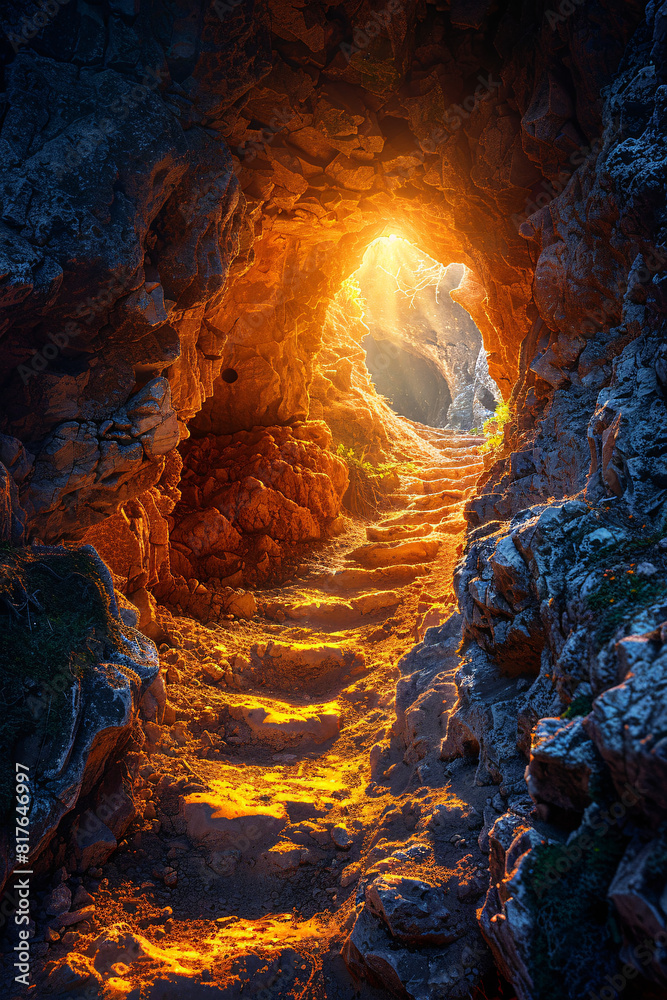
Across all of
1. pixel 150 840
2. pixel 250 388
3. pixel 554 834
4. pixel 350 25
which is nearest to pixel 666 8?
pixel 350 25

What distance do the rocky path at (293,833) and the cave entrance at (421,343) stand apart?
2251cm

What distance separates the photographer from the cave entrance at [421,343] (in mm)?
29891

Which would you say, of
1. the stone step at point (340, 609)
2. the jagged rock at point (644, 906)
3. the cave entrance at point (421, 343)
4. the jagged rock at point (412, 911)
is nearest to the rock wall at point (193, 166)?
the stone step at point (340, 609)

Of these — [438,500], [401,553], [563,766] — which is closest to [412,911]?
[563,766]

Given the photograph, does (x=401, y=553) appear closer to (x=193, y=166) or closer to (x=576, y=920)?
(x=193, y=166)

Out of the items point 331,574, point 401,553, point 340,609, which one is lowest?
point 340,609

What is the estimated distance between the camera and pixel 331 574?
13.3 m

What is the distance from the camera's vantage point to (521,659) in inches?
199

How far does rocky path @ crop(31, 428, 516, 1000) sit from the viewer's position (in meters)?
4.03

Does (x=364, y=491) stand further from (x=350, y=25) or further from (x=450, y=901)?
(x=450, y=901)

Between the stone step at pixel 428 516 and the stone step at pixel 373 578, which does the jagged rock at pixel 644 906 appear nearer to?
the stone step at pixel 373 578

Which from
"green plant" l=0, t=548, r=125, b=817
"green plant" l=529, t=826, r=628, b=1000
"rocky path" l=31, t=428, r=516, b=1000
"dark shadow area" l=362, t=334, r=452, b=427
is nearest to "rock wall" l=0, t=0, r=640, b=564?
"green plant" l=0, t=548, r=125, b=817

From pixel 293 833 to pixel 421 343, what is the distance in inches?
1193

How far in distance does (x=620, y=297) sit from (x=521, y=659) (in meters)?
4.92
